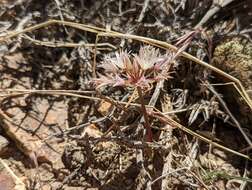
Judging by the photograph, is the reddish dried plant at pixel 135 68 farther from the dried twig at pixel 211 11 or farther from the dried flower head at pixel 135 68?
the dried twig at pixel 211 11

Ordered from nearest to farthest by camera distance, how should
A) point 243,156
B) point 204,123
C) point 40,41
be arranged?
point 243,156 → point 204,123 → point 40,41

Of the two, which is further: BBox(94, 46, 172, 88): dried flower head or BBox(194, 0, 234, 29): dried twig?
BBox(194, 0, 234, 29): dried twig

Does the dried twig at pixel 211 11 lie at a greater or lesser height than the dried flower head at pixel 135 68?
greater

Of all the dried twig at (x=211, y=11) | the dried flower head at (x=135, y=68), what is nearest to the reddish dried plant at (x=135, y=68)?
the dried flower head at (x=135, y=68)

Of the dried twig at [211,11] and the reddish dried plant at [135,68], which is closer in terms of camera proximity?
the reddish dried plant at [135,68]

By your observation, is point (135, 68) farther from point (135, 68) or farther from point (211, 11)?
point (211, 11)

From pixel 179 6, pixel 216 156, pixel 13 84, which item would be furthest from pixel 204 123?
pixel 13 84

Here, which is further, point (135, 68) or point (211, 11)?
point (211, 11)

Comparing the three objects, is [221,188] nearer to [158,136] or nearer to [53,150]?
[158,136]

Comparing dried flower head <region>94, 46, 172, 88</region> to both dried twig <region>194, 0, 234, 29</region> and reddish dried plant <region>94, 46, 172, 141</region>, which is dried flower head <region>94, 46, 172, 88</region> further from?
dried twig <region>194, 0, 234, 29</region>

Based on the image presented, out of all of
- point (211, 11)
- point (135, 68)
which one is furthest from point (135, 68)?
point (211, 11)

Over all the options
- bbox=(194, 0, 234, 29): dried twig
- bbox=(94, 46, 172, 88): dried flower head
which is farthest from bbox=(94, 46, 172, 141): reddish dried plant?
bbox=(194, 0, 234, 29): dried twig
